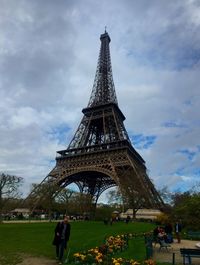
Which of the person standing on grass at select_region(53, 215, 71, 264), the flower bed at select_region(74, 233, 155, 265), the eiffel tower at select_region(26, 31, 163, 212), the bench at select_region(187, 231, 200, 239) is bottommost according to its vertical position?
the flower bed at select_region(74, 233, 155, 265)

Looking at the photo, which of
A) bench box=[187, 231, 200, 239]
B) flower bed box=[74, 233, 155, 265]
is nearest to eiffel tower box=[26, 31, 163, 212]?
bench box=[187, 231, 200, 239]

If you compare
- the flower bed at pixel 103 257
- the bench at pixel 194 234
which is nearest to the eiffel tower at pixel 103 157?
the bench at pixel 194 234

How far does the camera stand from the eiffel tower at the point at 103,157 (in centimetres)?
6019

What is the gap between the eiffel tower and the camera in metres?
60.2

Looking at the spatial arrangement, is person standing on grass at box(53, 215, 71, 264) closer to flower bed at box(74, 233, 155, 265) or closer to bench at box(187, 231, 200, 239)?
flower bed at box(74, 233, 155, 265)

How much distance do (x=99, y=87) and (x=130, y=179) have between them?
3114 cm

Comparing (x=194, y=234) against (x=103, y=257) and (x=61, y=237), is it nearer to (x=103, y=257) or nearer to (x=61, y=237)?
(x=61, y=237)

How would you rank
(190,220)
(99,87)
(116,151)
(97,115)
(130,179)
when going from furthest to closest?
1. (99,87)
2. (97,115)
3. (116,151)
4. (130,179)
5. (190,220)

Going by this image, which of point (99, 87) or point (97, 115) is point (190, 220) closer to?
point (97, 115)

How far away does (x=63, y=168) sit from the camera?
67875 mm

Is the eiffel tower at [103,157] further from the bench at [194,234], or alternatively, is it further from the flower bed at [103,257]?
the flower bed at [103,257]

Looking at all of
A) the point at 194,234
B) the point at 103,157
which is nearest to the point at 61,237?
the point at 194,234

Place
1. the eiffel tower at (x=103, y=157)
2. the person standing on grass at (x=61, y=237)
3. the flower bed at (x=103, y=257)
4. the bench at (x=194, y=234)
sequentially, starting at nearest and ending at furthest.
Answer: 1. the flower bed at (x=103, y=257)
2. the person standing on grass at (x=61, y=237)
3. the bench at (x=194, y=234)
4. the eiffel tower at (x=103, y=157)

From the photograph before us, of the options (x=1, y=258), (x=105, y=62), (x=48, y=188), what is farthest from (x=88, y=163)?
(x=1, y=258)
